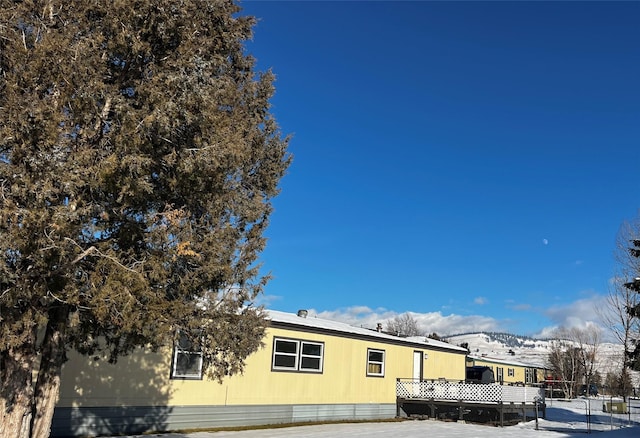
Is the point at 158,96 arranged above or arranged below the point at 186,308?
above

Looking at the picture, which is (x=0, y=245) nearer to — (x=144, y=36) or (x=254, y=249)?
(x=144, y=36)

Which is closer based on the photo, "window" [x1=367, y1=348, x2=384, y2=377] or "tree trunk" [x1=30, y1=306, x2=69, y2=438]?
"tree trunk" [x1=30, y1=306, x2=69, y2=438]

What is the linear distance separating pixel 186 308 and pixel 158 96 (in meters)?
2.71

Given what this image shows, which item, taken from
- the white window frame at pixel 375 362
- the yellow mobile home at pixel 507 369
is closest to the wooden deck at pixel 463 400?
the white window frame at pixel 375 362

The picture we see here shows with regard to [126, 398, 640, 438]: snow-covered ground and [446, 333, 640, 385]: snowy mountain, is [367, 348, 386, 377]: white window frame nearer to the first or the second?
[126, 398, 640, 438]: snow-covered ground

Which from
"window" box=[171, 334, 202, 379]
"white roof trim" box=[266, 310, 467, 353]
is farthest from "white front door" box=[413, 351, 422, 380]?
"window" box=[171, 334, 202, 379]

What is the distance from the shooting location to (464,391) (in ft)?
65.0

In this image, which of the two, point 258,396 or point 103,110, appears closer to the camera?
point 103,110

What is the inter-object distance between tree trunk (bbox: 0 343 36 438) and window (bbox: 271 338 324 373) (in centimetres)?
960

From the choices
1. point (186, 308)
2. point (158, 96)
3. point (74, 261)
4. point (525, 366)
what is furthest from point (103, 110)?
point (525, 366)

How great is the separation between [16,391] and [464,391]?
16674 millimetres

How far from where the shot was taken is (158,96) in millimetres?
6207

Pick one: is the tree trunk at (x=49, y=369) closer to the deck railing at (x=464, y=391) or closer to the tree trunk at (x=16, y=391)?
the tree trunk at (x=16, y=391)

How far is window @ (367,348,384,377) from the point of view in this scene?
63.5 feet
